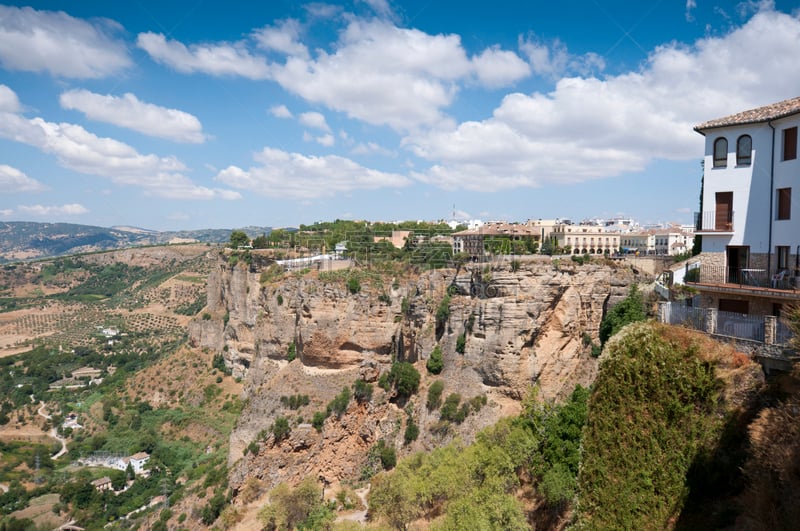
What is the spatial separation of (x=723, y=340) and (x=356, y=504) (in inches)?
773

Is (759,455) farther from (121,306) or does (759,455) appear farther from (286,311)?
(121,306)

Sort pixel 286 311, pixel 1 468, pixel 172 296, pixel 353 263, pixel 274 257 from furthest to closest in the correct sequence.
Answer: pixel 172 296, pixel 1 468, pixel 274 257, pixel 353 263, pixel 286 311

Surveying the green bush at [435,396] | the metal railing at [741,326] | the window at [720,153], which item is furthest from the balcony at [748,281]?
the green bush at [435,396]

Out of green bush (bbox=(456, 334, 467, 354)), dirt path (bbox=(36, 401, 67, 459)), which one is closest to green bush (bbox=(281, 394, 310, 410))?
green bush (bbox=(456, 334, 467, 354))

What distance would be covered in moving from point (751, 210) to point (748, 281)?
1.90 metres

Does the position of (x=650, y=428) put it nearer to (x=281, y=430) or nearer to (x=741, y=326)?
(x=741, y=326)

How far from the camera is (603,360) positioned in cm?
1222

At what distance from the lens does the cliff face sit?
24625 millimetres

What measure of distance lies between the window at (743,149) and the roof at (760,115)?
0.45 m

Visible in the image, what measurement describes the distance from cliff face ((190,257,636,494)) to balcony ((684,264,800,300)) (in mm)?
10574

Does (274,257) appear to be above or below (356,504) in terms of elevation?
above

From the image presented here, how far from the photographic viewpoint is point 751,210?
1314cm

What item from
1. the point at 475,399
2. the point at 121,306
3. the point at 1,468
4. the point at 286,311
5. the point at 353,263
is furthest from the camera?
the point at 121,306

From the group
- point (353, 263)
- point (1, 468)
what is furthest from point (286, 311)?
point (1, 468)
